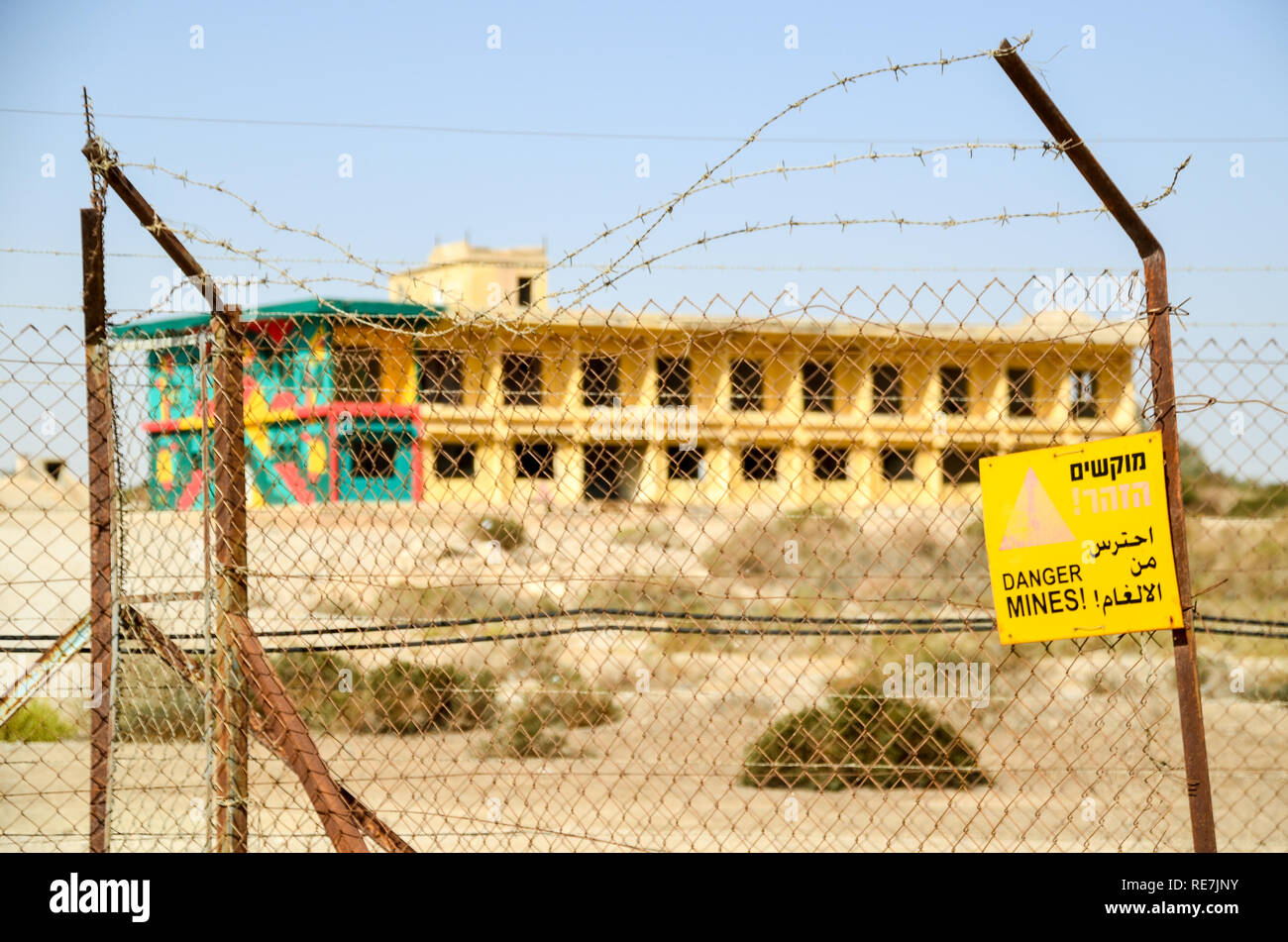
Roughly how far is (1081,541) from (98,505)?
3089 millimetres

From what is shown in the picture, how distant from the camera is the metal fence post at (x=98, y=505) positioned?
374cm

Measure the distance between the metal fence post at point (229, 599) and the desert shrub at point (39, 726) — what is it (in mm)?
5041

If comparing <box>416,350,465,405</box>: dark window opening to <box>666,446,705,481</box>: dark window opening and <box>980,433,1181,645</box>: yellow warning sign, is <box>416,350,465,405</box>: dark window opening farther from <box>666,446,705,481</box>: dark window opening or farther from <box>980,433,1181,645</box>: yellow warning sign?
<box>980,433,1181,645</box>: yellow warning sign

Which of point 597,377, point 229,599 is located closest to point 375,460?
point 229,599

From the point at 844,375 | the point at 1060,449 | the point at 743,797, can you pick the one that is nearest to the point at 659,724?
the point at 743,797

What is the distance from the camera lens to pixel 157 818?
20.2 ft

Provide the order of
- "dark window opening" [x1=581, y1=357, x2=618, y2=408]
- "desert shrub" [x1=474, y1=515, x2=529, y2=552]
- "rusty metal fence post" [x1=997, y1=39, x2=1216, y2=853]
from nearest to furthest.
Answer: "rusty metal fence post" [x1=997, y1=39, x2=1216, y2=853], "dark window opening" [x1=581, y1=357, x2=618, y2=408], "desert shrub" [x1=474, y1=515, x2=529, y2=552]

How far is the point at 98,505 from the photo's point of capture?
150 inches

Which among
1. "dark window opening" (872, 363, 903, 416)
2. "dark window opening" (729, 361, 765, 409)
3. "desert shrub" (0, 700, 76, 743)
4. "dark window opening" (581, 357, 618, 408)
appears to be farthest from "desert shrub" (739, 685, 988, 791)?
"desert shrub" (0, 700, 76, 743)

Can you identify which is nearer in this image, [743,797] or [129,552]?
[129,552]

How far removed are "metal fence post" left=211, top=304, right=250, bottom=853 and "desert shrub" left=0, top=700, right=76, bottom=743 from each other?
504 centimetres

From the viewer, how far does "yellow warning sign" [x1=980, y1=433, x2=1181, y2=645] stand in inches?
120
